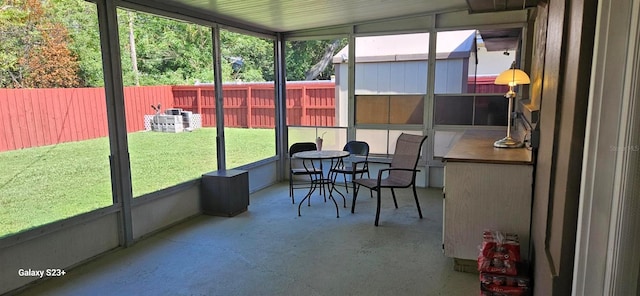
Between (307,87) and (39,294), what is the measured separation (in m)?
4.49

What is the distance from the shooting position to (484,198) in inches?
110

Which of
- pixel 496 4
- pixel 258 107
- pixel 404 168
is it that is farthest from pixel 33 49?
pixel 496 4

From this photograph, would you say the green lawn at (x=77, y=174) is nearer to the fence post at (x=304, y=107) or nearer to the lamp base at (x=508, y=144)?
the fence post at (x=304, y=107)

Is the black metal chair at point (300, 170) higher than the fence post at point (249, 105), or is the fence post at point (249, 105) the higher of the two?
the fence post at point (249, 105)

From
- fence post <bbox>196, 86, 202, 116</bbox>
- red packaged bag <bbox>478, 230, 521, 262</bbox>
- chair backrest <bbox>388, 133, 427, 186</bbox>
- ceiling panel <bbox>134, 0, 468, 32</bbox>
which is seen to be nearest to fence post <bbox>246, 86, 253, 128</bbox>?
ceiling panel <bbox>134, 0, 468, 32</bbox>

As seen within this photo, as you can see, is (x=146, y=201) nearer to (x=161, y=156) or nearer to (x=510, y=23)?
(x=161, y=156)

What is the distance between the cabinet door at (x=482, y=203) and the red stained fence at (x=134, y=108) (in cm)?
296

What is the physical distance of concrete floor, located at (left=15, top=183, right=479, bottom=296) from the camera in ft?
9.03

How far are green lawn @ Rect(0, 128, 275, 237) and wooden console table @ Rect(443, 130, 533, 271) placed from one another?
9.42ft

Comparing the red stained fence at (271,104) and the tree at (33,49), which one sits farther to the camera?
the red stained fence at (271,104)

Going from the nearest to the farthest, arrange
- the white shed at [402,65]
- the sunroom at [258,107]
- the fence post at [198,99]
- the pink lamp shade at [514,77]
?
the sunroom at [258,107], the pink lamp shade at [514,77], the fence post at [198,99], the white shed at [402,65]

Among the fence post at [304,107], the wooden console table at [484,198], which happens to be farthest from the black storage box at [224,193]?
the wooden console table at [484,198]

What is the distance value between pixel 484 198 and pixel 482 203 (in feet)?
0.13

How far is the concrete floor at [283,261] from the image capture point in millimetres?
2752
